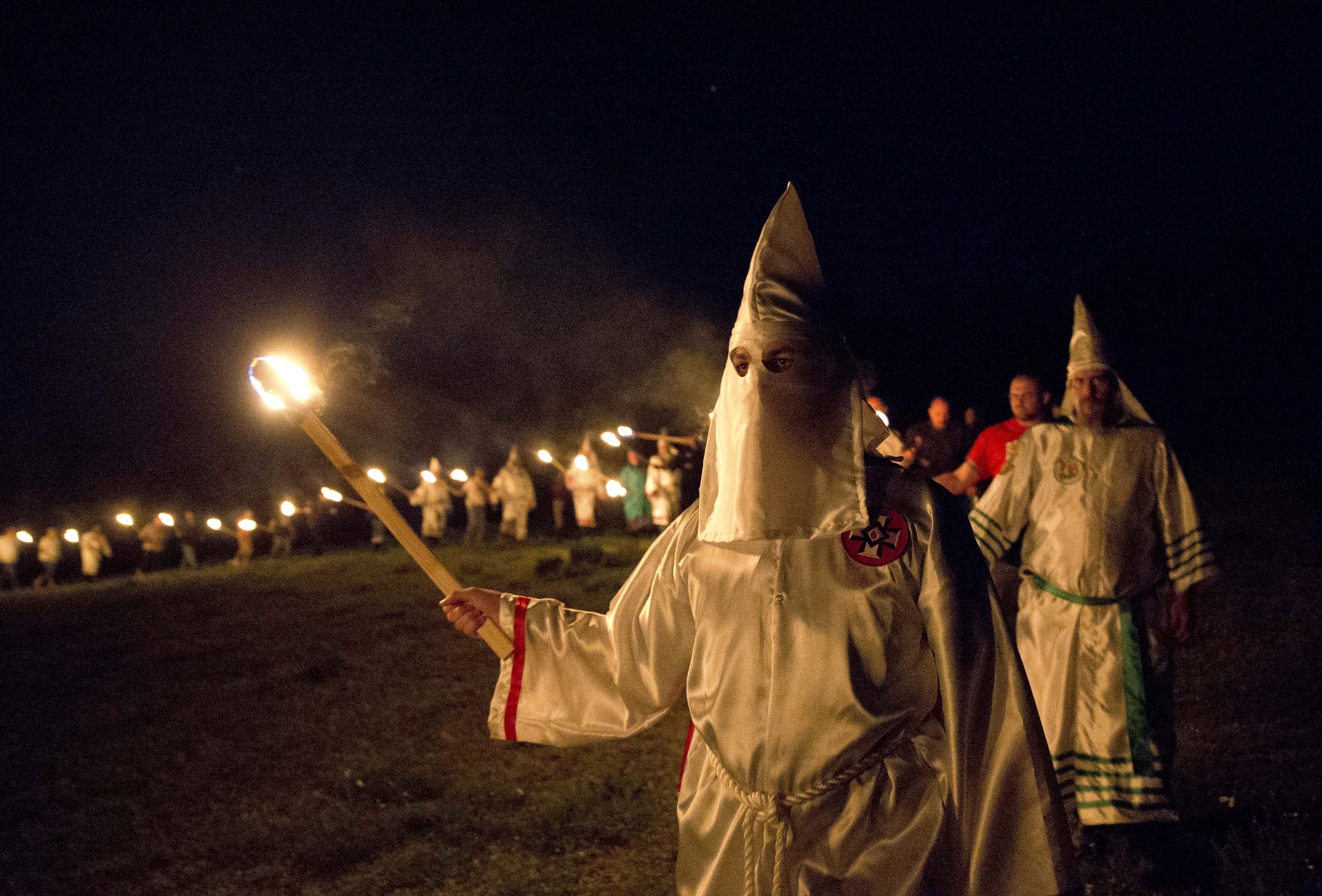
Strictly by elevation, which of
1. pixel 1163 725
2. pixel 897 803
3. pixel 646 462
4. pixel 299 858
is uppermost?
pixel 646 462

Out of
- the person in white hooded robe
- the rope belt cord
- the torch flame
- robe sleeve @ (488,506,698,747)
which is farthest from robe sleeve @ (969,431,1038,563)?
the torch flame

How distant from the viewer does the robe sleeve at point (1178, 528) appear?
4117mm

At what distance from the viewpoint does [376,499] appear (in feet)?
8.33

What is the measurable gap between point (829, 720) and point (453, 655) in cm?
717

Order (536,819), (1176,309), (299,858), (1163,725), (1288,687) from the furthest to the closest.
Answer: (1176,309) → (1288,687) → (536,819) → (299,858) → (1163,725)

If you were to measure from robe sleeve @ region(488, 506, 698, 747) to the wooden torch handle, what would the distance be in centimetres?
16

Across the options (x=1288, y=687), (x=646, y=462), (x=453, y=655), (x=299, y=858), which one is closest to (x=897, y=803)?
(x=299, y=858)

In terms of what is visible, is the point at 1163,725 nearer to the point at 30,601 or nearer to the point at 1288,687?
the point at 1288,687

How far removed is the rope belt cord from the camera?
2.16 m

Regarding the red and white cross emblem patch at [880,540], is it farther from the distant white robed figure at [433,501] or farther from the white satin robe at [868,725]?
the distant white robed figure at [433,501]

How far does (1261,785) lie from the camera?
15.4ft

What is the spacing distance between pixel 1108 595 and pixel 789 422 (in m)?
2.76

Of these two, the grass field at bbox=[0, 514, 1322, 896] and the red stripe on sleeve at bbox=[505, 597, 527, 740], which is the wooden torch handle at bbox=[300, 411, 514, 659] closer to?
the red stripe on sleeve at bbox=[505, 597, 527, 740]

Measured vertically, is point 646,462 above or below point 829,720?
above
